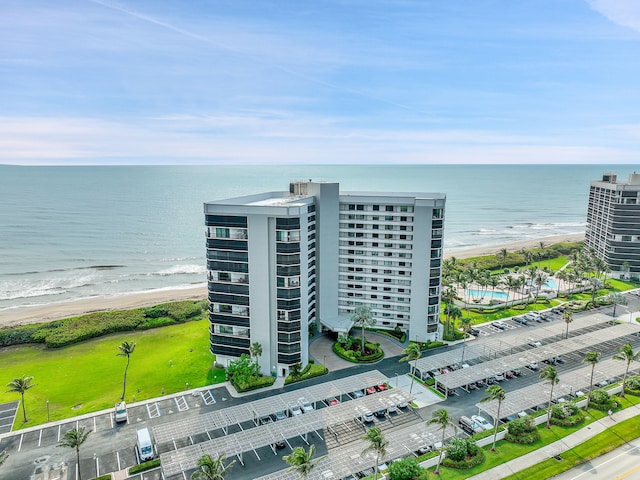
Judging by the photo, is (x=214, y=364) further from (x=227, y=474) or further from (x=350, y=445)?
(x=350, y=445)

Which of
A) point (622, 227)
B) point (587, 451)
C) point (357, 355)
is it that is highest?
point (622, 227)

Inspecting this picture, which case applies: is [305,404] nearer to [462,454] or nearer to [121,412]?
[462,454]

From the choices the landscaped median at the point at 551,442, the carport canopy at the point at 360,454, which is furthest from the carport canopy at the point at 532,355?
the carport canopy at the point at 360,454

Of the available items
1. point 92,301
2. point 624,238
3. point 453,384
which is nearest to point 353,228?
point 453,384

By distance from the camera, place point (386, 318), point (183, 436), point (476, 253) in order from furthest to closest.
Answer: point (476, 253)
point (386, 318)
point (183, 436)

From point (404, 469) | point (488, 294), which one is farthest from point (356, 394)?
point (488, 294)

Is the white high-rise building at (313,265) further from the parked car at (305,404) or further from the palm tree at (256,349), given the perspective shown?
the parked car at (305,404)
